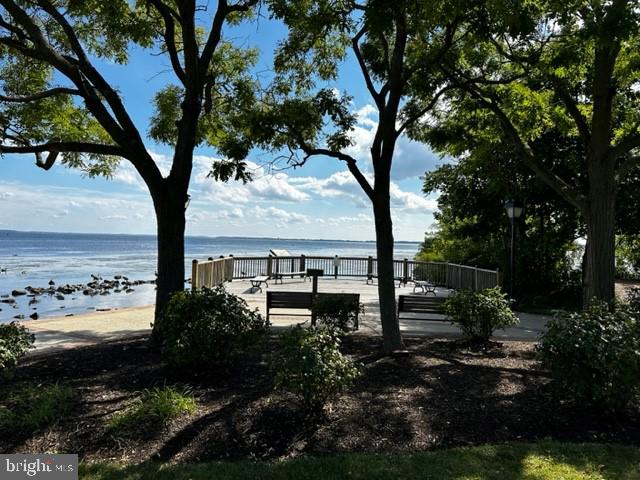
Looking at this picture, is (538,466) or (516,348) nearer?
(538,466)

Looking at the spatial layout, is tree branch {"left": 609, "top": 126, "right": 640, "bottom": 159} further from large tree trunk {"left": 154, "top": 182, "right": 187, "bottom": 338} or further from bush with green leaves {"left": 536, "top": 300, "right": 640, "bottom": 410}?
large tree trunk {"left": 154, "top": 182, "right": 187, "bottom": 338}

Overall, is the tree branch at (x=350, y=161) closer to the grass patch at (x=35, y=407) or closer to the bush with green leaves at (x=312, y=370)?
the bush with green leaves at (x=312, y=370)

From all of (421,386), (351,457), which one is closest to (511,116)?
(421,386)

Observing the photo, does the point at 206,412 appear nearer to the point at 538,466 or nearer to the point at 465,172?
the point at 538,466

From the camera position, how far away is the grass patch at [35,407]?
4191 mm

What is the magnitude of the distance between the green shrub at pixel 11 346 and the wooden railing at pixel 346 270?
18.9 ft

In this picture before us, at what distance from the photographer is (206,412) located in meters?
4.62

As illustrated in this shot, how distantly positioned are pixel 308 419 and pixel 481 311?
4.13 meters

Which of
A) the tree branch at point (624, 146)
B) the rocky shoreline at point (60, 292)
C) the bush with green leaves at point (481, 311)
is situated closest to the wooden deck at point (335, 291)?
the bush with green leaves at point (481, 311)

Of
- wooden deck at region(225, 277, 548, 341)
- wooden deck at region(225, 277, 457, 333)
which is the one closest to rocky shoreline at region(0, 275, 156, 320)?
wooden deck at region(225, 277, 457, 333)

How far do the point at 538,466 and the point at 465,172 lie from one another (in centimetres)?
1307

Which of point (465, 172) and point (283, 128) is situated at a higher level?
point (465, 172)

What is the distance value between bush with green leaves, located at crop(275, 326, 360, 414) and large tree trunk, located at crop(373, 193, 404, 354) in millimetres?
2504

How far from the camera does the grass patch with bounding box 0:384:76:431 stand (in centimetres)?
419
